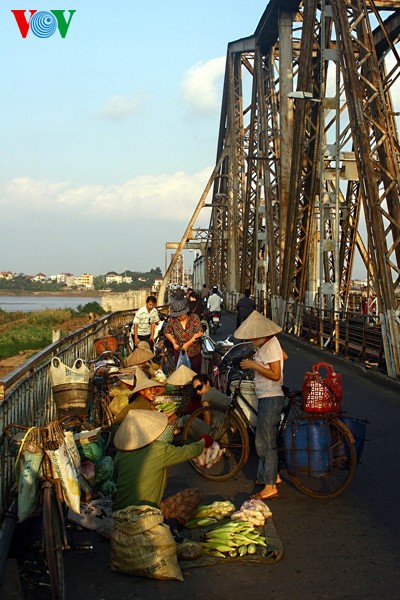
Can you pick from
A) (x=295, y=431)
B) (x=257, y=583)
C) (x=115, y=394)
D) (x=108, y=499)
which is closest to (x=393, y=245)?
(x=115, y=394)

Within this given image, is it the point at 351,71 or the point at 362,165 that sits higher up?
the point at 351,71

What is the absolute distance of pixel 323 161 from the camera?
1833cm

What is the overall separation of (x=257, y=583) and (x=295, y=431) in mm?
1918

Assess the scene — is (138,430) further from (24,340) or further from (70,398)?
(24,340)

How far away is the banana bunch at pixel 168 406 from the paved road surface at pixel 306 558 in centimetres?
95

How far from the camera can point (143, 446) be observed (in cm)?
543

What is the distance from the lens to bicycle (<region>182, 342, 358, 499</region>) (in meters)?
6.38

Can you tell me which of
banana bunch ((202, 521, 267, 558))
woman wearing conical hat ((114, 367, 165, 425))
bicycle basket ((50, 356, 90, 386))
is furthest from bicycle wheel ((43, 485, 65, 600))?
bicycle basket ((50, 356, 90, 386))

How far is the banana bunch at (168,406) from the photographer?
8547 millimetres

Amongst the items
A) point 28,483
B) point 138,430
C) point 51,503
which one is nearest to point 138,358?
point 138,430

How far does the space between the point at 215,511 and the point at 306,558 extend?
1.02 m

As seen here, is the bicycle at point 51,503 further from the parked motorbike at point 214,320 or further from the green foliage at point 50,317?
the green foliage at point 50,317

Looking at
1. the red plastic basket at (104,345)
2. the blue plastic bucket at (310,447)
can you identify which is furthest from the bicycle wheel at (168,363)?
the blue plastic bucket at (310,447)

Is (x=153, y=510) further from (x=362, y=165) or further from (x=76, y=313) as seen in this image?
(x=76, y=313)
